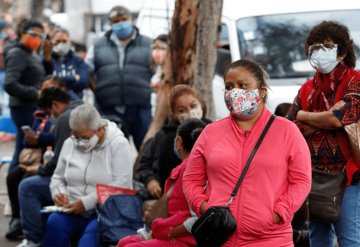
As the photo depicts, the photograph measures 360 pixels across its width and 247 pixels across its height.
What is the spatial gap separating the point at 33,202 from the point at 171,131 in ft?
5.37

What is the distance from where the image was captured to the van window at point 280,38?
428 inches

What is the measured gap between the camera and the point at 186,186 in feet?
18.3

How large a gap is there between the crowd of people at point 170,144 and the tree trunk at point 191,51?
1.39ft

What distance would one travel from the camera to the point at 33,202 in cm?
877

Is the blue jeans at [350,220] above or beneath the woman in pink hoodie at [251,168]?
beneath

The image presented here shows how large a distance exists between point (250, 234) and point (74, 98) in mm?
4843

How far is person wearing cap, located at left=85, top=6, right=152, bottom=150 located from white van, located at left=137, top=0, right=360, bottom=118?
0.46 m

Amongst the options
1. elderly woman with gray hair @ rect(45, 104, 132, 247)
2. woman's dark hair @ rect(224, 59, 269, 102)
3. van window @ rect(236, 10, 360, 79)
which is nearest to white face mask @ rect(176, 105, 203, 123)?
elderly woman with gray hair @ rect(45, 104, 132, 247)

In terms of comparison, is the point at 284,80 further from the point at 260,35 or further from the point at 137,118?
the point at 137,118

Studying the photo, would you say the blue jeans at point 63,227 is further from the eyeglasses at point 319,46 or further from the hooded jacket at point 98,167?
the eyeglasses at point 319,46

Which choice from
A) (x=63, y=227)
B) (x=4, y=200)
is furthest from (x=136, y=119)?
(x=63, y=227)

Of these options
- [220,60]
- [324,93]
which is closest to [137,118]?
[220,60]

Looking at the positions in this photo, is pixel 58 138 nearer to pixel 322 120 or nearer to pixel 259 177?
pixel 322 120

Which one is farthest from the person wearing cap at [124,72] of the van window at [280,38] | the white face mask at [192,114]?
the white face mask at [192,114]
